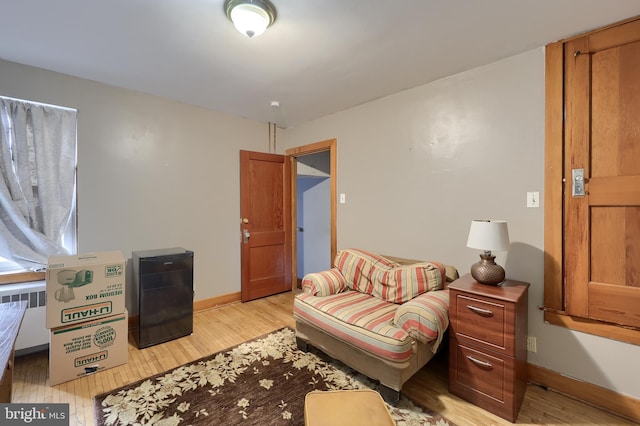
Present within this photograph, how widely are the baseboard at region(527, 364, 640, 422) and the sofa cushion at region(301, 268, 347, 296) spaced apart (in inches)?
61.5

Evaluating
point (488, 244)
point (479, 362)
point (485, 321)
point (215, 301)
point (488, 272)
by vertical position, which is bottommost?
point (215, 301)

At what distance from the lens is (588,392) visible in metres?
1.81

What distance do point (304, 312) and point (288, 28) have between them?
6.93ft

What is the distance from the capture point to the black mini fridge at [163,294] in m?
2.47

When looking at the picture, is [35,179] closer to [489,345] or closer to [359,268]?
[359,268]

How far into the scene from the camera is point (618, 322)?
5.67 feet

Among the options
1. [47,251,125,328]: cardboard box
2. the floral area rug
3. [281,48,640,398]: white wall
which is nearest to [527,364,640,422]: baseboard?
[281,48,640,398]: white wall

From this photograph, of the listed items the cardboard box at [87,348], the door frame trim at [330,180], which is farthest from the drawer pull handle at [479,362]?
the cardboard box at [87,348]

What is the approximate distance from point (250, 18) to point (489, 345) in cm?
246

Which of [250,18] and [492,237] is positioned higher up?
[250,18]

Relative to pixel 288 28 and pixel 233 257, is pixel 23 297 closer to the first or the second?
pixel 233 257

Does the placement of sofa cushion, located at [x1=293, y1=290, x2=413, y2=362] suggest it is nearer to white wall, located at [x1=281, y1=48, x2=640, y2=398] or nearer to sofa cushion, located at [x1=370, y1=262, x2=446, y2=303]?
sofa cushion, located at [x1=370, y1=262, x2=446, y2=303]

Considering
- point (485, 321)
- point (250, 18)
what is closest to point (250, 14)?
point (250, 18)

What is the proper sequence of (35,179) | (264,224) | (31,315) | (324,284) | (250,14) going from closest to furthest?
1. (250,14)
2. (31,315)
3. (35,179)
4. (324,284)
5. (264,224)
